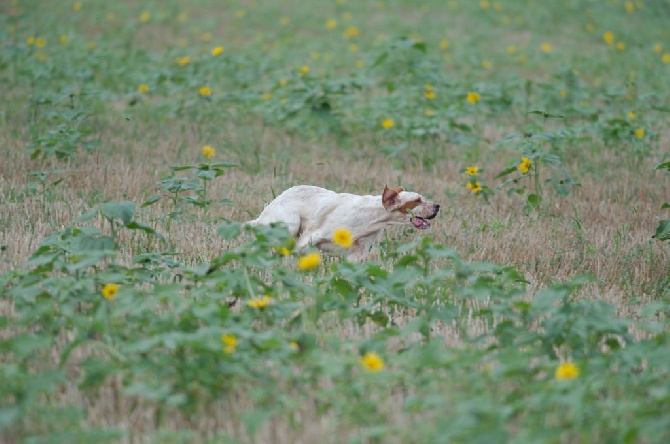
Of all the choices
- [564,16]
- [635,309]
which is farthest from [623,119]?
[564,16]

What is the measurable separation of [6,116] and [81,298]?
5153mm

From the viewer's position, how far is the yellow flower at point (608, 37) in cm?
1303

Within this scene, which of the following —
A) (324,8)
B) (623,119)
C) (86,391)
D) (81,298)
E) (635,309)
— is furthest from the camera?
(324,8)

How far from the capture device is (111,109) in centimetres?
889

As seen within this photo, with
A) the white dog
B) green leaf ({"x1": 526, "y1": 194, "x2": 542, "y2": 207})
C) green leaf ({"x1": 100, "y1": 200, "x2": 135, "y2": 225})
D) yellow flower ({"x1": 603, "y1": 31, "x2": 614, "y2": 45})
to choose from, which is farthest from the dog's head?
yellow flower ({"x1": 603, "y1": 31, "x2": 614, "y2": 45})

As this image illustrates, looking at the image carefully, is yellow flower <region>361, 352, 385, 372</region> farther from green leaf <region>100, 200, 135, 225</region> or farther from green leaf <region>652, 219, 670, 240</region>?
green leaf <region>652, 219, 670, 240</region>

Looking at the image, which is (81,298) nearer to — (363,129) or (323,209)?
(323,209)

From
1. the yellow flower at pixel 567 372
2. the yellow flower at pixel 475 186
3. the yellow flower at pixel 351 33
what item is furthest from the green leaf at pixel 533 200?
the yellow flower at pixel 351 33

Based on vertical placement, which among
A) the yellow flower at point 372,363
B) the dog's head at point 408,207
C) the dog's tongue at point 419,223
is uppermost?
the yellow flower at point 372,363

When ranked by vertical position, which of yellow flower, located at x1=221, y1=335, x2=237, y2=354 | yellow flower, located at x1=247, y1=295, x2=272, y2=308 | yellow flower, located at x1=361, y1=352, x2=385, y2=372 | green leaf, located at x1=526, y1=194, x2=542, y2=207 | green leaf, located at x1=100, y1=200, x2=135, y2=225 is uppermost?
green leaf, located at x1=100, y1=200, x2=135, y2=225

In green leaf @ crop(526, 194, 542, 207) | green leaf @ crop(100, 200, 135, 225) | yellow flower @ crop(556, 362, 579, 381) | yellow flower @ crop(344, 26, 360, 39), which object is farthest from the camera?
yellow flower @ crop(344, 26, 360, 39)

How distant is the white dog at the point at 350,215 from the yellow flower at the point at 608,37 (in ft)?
30.3

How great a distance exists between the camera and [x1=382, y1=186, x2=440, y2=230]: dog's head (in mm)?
4926

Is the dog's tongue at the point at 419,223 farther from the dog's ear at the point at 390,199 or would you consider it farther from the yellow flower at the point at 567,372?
the yellow flower at the point at 567,372
